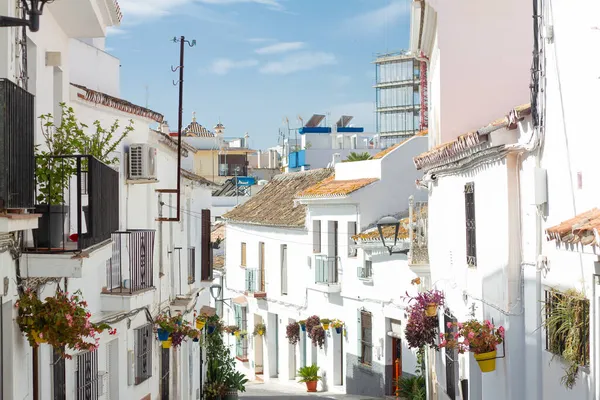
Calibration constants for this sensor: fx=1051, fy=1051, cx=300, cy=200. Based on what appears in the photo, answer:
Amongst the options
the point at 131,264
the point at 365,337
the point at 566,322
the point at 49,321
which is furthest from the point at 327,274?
the point at 566,322

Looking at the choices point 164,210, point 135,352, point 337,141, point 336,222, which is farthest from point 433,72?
point 337,141

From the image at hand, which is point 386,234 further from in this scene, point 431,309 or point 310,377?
point 431,309

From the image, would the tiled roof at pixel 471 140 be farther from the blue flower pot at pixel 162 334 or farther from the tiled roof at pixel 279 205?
the tiled roof at pixel 279 205

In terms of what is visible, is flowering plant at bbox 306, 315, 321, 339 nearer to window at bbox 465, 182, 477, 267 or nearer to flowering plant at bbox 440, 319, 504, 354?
window at bbox 465, 182, 477, 267

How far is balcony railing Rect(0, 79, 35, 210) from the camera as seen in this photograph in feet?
24.7

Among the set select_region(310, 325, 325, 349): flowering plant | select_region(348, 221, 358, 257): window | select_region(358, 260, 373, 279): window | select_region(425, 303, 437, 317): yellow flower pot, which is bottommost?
select_region(310, 325, 325, 349): flowering plant

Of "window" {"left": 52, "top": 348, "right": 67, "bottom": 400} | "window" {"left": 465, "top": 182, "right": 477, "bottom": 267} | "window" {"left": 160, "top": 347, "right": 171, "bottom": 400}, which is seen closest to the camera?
"window" {"left": 52, "top": 348, "right": 67, "bottom": 400}

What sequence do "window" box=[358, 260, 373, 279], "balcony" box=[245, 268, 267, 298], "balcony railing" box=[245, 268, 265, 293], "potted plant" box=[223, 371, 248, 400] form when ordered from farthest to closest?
"balcony railing" box=[245, 268, 265, 293]
"balcony" box=[245, 268, 267, 298]
"window" box=[358, 260, 373, 279]
"potted plant" box=[223, 371, 248, 400]

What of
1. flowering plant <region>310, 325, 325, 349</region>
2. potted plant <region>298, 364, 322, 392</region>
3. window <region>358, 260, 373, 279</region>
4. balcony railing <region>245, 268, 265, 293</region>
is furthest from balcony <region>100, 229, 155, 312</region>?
balcony railing <region>245, 268, 265, 293</region>

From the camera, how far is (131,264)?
1545 cm

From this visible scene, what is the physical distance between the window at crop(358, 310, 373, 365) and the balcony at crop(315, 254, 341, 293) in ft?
5.60

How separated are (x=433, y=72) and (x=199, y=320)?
24.7ft

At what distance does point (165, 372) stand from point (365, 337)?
8.01 metres

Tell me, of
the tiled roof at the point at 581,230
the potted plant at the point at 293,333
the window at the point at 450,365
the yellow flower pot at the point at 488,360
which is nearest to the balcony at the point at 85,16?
the yellow flower pot at the point at 488,360
